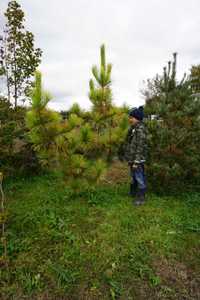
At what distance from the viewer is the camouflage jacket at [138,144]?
476cm

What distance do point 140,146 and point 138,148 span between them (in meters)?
0.05

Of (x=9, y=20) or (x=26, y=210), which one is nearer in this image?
(x=26, y=210)

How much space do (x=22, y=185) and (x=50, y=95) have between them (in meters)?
2.82

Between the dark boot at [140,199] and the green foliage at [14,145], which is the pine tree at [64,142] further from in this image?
the green foliage at [14,145]

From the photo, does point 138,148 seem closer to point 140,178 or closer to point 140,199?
point 140,178

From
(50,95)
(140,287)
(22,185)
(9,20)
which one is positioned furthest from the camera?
(9,20)

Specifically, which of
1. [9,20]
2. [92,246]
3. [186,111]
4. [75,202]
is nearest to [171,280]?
[92,246]

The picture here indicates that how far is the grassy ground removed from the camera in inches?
120

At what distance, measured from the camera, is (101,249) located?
11.7 feet

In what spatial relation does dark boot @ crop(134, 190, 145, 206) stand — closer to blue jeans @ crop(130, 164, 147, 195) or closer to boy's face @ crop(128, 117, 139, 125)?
blue jeans @ crop(130, 164, 147, 195)

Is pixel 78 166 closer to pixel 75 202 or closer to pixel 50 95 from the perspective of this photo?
pixel 75 202

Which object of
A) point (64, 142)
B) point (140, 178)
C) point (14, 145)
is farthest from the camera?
point (14, 145)

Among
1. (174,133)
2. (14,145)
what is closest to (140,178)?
(174,133)

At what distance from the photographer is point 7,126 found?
Result: 17.5 ft
